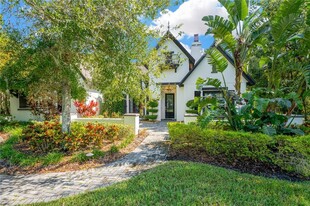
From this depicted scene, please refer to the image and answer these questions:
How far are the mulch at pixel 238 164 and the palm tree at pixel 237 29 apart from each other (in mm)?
3392

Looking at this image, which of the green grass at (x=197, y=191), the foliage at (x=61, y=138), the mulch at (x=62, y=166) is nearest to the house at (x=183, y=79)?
the foliage at (x=61, y=138)

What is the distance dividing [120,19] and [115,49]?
90cm

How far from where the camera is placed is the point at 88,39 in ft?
18.4

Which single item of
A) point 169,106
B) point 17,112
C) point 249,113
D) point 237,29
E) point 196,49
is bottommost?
point 17,112

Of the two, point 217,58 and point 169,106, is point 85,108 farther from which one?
point 217,58

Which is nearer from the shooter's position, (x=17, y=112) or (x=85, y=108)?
(x=85, y=108)

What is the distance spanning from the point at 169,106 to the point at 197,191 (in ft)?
47.7

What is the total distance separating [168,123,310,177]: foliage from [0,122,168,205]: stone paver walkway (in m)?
1.65

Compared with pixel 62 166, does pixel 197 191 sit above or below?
above

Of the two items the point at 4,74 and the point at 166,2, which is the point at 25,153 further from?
the point at 166,2

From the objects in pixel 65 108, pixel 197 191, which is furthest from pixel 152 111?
pixel 197 191

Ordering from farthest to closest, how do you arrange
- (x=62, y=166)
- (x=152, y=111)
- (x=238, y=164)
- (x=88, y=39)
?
(x=152, y=111)
(x=62, y=166)
(x=238, y=164)
(x=88, y=39)

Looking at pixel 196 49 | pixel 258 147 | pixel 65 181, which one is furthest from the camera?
pixel 196 49

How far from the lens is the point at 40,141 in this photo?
747cm
